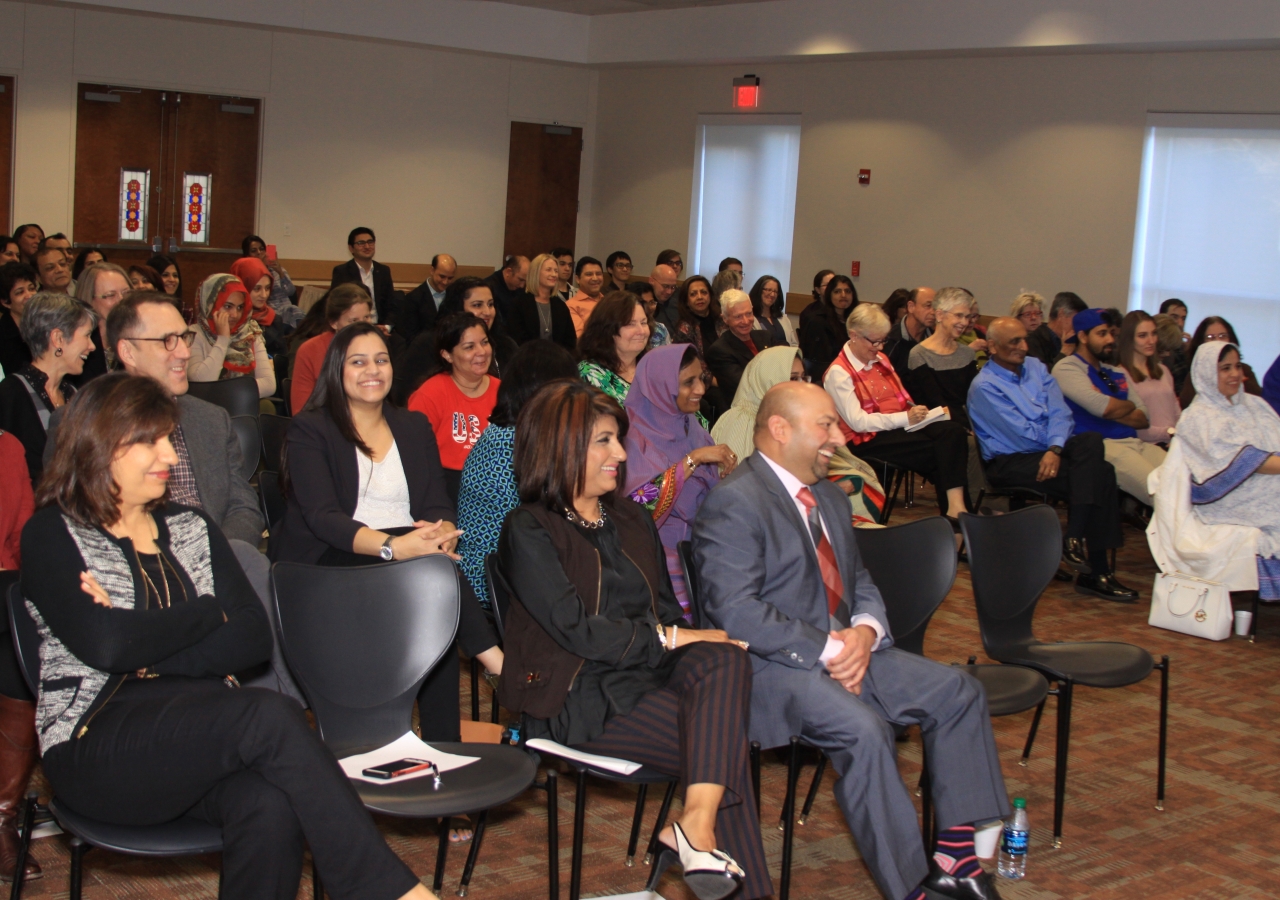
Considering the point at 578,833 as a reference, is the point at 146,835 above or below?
above

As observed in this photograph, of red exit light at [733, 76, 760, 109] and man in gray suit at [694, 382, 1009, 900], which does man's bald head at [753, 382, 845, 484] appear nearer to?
man in gray suit at [694, 382, 1009, 900]

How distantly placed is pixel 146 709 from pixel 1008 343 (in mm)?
4897

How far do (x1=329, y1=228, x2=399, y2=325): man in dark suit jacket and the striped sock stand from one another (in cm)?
828

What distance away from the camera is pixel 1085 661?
3709 mm

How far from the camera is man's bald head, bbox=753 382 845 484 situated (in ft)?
10.6

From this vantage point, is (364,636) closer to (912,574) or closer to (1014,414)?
(912,574)

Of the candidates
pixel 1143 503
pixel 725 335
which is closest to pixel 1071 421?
pixel 1143 503

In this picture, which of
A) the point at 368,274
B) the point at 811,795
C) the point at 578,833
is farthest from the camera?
the point at 368,274

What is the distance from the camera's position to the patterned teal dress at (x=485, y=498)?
3.67 meters

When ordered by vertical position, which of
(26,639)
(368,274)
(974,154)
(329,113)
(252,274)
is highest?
(329,113)

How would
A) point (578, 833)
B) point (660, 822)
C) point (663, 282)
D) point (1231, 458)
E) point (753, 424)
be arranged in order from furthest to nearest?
point (663, 282) → point (1231, 458) → point (753, 424) → point (660, 822) → point (578, 833)

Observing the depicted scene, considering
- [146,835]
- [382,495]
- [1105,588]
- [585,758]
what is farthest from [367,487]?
[1105,588]

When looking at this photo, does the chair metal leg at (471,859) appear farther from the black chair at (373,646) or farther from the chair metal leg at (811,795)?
the chair metal leg at (811,795)

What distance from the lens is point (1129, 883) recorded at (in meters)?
3.24
